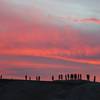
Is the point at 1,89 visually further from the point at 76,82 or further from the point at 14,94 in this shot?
the point at 76,82

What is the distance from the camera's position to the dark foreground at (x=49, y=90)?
7469 centimetres

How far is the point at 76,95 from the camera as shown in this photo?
244 ft

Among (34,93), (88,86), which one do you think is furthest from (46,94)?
(88,86)

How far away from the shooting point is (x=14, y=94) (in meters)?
76.2

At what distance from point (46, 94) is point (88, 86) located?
7.04 metres

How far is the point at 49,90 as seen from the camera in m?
78.3

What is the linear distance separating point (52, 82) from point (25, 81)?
473 cm

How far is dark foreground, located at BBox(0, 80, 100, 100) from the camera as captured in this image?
7469cm

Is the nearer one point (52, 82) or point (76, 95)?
point (76, 95)

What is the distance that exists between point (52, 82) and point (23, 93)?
7523mm

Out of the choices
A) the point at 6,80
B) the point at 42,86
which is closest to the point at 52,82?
the point at 42,86

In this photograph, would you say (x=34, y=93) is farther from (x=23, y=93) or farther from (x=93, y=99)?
(x=93, y=99)

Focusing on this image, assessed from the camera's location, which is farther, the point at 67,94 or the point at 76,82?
the point at 76,82

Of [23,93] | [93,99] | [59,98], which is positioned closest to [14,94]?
[23,93]
